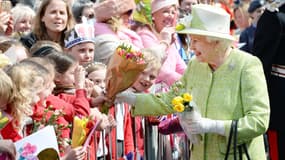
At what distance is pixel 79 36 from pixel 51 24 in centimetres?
53

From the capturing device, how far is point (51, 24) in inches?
361

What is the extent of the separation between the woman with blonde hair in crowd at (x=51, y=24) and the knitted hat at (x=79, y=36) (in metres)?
0.33

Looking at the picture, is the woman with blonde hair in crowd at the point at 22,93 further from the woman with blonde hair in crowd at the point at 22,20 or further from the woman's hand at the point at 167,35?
the woman with blonde hair in crowd at the point at 22,20

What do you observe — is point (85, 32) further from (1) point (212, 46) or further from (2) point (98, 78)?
(1) point (212, 46)

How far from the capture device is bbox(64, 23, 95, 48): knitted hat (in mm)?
8719

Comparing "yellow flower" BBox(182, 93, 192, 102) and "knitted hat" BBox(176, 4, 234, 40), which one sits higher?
"knitted hat" BBox(176, 4, 234, 40)

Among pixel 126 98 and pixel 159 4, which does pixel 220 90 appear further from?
pixel 159 4

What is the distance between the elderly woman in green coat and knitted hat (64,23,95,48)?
1.79 m

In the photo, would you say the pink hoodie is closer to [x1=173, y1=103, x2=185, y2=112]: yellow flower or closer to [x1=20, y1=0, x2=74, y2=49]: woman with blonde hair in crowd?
[x1=20, y1=0, x2=74, y2=49]: woman with blonde hair in crowd

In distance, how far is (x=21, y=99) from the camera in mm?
6441

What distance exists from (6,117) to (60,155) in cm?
68

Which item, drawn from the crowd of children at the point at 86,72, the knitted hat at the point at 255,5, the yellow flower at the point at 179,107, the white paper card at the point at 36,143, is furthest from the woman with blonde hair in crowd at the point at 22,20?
the knitted hat at the point at 255,5

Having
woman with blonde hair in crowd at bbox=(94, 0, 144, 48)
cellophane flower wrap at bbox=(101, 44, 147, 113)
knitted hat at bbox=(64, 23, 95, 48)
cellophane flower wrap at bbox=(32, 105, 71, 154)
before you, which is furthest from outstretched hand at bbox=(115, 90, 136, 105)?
woman with blonde hair in crowd at bbox=(94, 0, 144, 48)

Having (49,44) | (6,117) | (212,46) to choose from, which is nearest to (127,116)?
(49,44)
